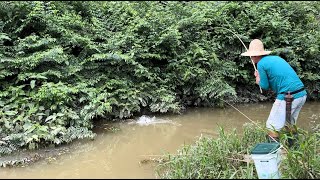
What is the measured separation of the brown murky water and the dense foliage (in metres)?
0.33

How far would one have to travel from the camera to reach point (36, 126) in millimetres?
6832

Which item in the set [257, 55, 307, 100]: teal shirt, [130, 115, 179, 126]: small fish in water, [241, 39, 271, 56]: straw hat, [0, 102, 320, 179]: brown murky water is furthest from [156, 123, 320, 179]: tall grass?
[130, 115, 179, 126]: small fish in water

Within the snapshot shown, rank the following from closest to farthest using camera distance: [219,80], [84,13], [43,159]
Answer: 1. [43,159]
2. [219,80]
3. [84,13]

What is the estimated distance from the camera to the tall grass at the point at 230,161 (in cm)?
472

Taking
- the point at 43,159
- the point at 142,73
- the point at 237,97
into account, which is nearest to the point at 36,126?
the point at 43,159

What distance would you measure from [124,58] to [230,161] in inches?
155

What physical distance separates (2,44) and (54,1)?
87.3 inches

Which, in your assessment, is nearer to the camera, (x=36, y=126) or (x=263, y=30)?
(x=36, y=126)

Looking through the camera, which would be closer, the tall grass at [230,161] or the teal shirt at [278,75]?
the tall grass at [230,161]

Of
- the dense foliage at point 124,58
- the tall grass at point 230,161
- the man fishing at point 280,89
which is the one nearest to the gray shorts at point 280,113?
the man fishing at point 280,89

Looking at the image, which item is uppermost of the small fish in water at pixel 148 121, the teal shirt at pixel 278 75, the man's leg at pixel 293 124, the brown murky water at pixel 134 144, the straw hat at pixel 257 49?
the straw hat at pixel 257 49

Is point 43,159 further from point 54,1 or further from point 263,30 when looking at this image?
point 263,30

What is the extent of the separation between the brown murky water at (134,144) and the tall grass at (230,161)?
515 mm

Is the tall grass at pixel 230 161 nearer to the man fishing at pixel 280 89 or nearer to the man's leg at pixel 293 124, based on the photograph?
the man's leg at pixel 293 124
